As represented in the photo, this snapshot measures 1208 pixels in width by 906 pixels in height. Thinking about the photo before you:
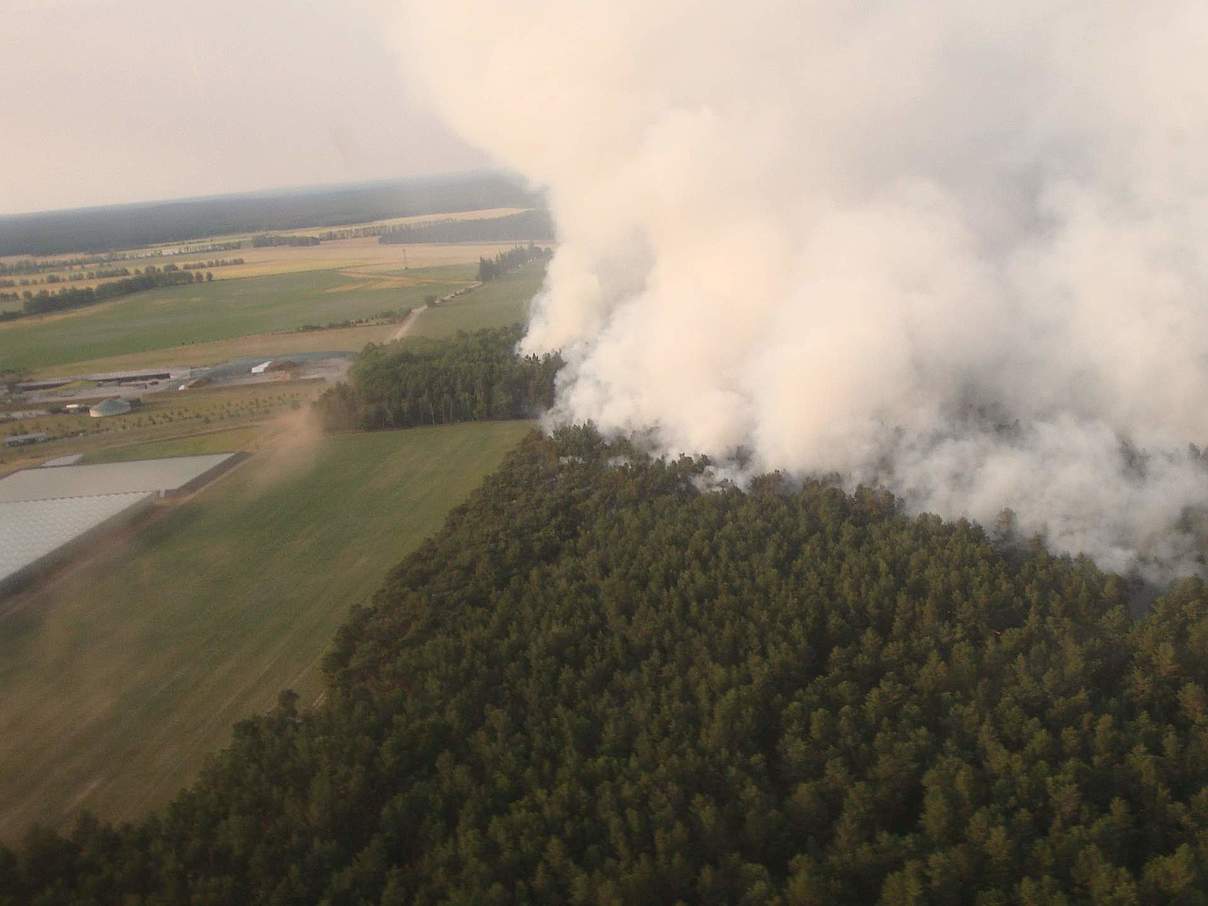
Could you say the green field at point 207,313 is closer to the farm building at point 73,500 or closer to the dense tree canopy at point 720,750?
the farm building at point 73,500

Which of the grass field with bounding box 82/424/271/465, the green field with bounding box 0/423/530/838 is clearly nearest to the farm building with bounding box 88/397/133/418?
the grass field with bounding box 82/424/271/465

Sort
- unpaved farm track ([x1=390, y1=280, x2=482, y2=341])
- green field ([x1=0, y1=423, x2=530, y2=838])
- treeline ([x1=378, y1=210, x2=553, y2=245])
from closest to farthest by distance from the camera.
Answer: green field ([x1=0, y1=423, x2=530, y2=838]) < unpaved farm track ([x1=390, y1=280, x2=482, y2=341]) < treeline ([x1=378, y1=210, x2=553, y2=245])

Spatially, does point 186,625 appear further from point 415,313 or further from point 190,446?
point 415,313

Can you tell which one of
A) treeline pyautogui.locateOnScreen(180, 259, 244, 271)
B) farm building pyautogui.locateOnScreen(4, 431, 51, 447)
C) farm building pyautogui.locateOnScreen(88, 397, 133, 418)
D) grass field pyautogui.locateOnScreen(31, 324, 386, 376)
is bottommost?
farm building pyautogui.locateOnScreen(4, 431, 51, 447)

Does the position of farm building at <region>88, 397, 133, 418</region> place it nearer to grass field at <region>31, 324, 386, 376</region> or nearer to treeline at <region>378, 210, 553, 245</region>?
grass field at <region>31, 324, 386, 376</region>

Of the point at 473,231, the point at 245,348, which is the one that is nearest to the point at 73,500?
the point at 245,348

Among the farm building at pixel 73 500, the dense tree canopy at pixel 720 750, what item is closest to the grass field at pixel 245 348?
the farm building at pixel 73 500

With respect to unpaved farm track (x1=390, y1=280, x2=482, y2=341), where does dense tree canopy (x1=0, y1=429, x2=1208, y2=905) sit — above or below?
below
